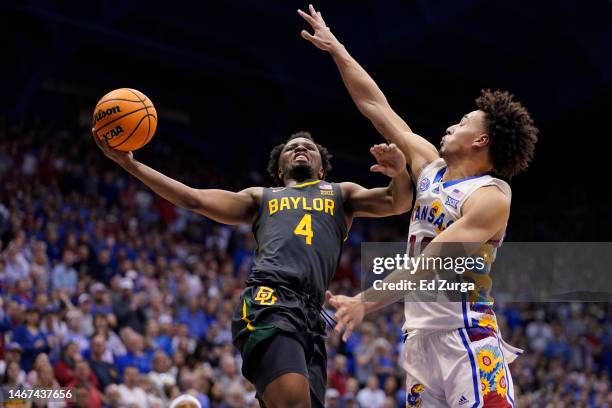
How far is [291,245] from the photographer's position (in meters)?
5.51

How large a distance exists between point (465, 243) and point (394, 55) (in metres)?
15.6

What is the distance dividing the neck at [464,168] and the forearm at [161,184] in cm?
165

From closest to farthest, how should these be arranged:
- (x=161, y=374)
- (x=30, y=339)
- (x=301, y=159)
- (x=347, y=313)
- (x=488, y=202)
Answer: (x=347, y=313), (x=488, y=202), (x=301, y=159), (x=30, y=339), (x=161, y=374)

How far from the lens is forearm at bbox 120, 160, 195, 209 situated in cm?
550

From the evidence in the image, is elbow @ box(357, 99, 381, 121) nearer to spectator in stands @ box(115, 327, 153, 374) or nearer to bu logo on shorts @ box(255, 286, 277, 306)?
bu logo on shorts @ box(255, 286, 277, 306)

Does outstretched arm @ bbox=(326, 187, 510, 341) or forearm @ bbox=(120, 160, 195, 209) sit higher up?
forearm @ bbox=(120, 160, 195, 209)

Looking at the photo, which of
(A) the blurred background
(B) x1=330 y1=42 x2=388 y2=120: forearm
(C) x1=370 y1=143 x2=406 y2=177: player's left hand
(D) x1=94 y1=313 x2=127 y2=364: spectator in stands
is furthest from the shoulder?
(D) x1=94 y1=313 x2=127 y2=364: spectator in stands

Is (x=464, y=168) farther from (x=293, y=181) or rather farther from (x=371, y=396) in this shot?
(x=371, y=396)

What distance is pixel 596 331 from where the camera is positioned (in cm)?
1881

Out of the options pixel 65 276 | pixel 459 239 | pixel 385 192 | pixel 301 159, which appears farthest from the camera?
pixel 65 276

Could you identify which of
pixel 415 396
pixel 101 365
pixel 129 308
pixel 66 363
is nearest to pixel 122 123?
pixel 415 396

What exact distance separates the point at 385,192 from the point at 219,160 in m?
17.8

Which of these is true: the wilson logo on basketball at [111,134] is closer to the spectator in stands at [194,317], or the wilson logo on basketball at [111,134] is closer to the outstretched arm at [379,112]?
the outstretched arm at [379,112]

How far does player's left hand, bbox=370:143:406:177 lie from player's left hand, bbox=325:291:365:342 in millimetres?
1053
